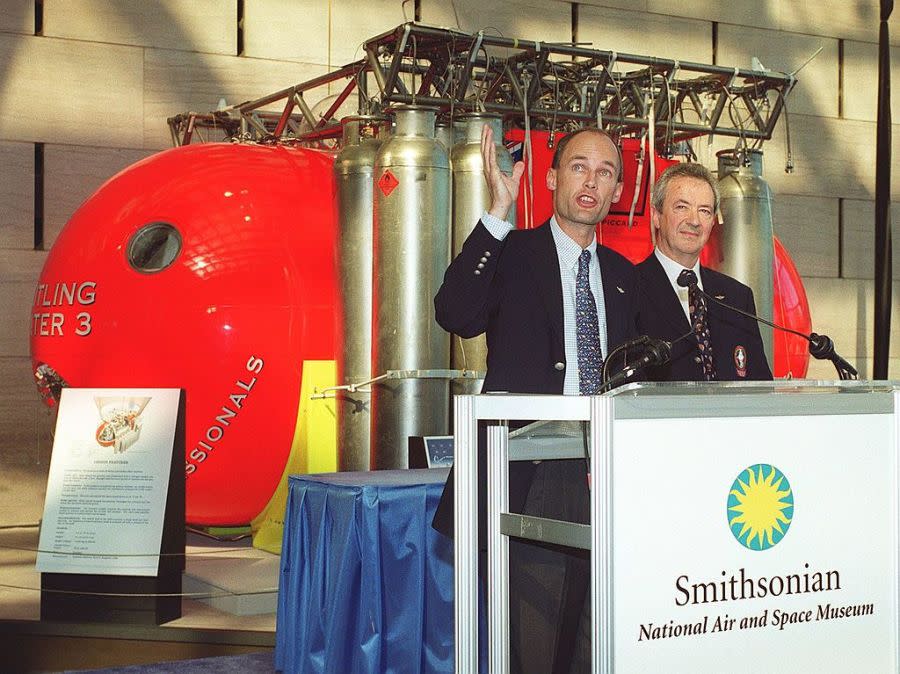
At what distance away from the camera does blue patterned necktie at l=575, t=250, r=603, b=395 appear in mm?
2742

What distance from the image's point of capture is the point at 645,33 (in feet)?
30.1

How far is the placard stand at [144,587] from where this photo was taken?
4.41 m

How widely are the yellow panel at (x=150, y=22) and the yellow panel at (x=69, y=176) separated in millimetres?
665

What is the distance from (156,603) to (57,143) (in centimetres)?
378

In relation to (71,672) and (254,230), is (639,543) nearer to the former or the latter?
(71,672)

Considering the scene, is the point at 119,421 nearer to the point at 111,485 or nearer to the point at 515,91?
the point at 111,485

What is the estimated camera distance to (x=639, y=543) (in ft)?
6.39

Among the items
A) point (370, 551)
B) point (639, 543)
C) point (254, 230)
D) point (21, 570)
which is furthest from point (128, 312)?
point (639, 543)

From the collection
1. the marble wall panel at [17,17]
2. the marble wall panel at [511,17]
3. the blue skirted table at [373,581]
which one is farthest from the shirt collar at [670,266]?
the marble wall panel at [511,17]

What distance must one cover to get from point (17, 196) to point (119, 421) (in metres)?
3.25

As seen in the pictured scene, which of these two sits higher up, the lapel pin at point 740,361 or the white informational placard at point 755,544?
the lapel pin at point 740,361

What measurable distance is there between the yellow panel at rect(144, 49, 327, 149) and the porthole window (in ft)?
6.22

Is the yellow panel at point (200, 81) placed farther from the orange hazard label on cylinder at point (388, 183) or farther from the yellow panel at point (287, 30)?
the orange hazard label on cylinder at point (388, 183)

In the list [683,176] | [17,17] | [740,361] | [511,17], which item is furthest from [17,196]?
[740,361]
